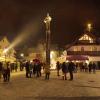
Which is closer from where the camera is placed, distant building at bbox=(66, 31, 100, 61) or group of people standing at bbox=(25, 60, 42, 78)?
group of people standing at bbox=(25, 60, 42, 78)

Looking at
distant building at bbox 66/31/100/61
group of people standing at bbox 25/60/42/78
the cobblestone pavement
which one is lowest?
the cobblestone pavement

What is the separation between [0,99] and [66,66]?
19852mm

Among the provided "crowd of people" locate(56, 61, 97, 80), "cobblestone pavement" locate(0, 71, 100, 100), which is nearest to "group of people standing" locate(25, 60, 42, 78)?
"crowd of people" locate(56, 61, 97, 80)

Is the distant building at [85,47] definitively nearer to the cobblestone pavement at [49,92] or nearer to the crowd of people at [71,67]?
the crowd of people at [71,67]

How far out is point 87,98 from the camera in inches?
862

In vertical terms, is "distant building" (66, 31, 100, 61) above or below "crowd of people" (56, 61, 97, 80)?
above

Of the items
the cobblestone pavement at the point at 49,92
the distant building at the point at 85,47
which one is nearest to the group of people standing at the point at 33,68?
the cobblestone pavement at the point at 49,92

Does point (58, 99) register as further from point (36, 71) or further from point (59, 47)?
point (59, 47)

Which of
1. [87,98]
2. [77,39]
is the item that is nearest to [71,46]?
[77,39]

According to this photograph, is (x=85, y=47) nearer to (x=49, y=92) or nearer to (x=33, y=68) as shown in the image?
(x=33, y=68)

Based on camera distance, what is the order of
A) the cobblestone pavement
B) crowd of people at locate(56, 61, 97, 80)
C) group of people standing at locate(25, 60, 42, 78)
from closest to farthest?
1. the cobblestone pavement
2. crowd of people at locate(56, 61, 97, 80)
3. group of people standing at locate(25, 60, 42, 78)

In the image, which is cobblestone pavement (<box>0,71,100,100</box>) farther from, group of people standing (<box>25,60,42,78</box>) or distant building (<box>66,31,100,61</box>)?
distant building (<box>66,31,100,61</box>)

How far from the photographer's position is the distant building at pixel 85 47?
104 metres

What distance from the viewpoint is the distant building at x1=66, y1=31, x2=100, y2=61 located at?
343ft
